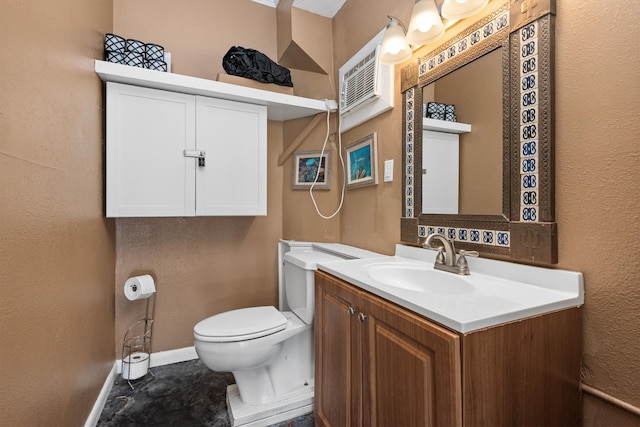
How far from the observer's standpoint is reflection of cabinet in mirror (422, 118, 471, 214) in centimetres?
127

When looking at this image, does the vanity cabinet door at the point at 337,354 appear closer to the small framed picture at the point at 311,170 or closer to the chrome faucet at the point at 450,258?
the chrome faucet at the point at 450,258

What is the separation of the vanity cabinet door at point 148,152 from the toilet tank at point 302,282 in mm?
724

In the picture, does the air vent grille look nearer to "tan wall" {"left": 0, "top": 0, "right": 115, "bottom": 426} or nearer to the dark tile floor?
"tan wall" {"left": 0, "top": 0, "right": 115, "bottom": 426}

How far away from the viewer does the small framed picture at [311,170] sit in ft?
7.28

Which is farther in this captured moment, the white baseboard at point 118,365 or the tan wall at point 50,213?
the white baseboard at point 118,365

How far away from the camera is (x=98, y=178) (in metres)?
1.57

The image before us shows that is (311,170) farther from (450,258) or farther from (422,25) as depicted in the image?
(450,258)

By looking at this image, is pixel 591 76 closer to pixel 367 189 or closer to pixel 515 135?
pixel 515 135

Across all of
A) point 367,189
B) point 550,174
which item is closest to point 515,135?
point 550,174

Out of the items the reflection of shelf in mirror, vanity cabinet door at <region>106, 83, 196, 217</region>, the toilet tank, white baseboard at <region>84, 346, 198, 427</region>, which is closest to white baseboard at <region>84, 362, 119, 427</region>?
white baseboard at <region>84, 346, 198, 427</region>

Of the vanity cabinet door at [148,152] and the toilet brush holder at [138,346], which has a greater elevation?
the vanity cabinet door at [148,152]

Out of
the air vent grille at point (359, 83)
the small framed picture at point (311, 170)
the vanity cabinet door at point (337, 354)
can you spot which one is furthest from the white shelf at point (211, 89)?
the vanity cabinet door at point (337, 354)

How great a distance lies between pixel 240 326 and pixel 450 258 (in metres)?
1.06

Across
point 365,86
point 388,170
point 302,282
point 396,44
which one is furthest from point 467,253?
point 365,86
